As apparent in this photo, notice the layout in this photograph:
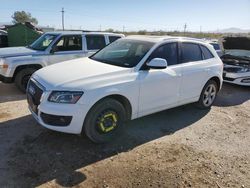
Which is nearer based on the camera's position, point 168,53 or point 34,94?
point 34,94

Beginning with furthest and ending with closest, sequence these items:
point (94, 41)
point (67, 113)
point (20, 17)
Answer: point (20, 17) → point (94, 41) → point (67, 113)

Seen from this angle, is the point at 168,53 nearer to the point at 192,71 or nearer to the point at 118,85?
the point at 192,71

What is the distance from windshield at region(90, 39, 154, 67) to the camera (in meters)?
4.62

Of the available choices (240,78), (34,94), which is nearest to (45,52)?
(34,94)

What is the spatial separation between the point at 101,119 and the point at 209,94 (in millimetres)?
3161

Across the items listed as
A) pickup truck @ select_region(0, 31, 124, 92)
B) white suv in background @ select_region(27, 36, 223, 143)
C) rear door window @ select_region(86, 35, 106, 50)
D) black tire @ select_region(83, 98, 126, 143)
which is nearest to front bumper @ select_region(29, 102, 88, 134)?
white suv in background @ select_region(27, 36, 223, 143)

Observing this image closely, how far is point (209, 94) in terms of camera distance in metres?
6.14

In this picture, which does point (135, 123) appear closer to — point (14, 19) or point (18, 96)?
point (18, 96)

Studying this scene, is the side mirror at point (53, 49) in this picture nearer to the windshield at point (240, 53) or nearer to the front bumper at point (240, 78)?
the front bumper at point (240, 78)

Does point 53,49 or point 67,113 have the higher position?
point 53,49

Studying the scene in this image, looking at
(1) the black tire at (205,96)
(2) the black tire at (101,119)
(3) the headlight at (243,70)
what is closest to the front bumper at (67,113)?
(2) the black tire at (101,119)

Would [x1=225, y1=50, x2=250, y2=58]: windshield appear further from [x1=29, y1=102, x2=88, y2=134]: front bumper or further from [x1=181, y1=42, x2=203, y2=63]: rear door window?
[x1=29, y1=102, x2=88, y2=134]: front bumper

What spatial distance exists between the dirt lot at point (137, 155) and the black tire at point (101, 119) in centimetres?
17

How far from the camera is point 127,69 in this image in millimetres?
4332
